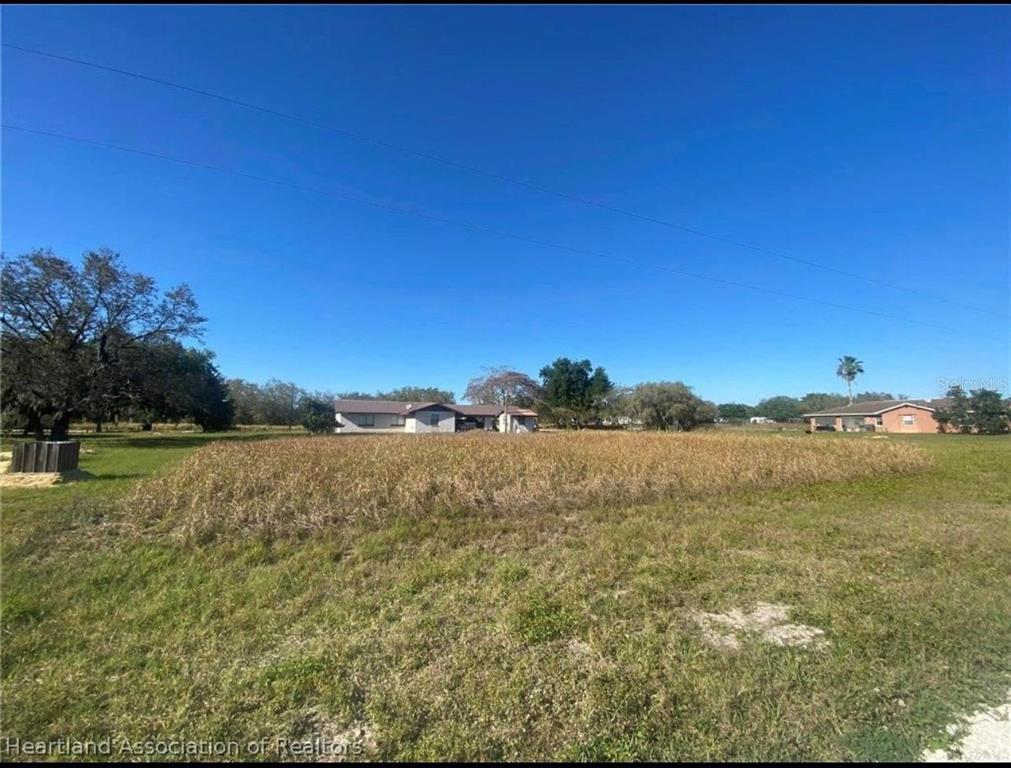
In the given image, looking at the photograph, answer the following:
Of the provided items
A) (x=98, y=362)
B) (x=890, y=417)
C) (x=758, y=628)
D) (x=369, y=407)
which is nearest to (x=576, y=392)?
(x=369, y=407)

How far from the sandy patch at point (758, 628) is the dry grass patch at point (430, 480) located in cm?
428

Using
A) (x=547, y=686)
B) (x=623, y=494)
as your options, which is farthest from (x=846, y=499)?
(x=547, y=686)

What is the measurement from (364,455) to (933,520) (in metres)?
11.2

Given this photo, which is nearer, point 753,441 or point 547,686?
point 547,686

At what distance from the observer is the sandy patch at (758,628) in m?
3.44

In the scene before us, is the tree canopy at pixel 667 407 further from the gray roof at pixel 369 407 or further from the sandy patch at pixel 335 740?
the sandy patch at pixel 335 740

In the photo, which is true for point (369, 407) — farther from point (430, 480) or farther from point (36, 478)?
point (430, 480)

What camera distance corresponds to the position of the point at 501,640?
11.2ft

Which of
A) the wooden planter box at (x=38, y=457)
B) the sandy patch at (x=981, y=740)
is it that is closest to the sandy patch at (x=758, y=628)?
the sandy patch at (x=981, y=740)

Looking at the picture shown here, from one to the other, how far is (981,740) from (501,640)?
276 centimetres

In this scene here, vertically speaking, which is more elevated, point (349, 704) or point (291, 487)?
point (291, 487)

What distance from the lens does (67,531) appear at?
235 inches

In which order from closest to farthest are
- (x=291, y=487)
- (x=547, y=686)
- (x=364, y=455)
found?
1. (x=547, y=686)
2. (x=291, y=487)
3. (x=364, y=455)

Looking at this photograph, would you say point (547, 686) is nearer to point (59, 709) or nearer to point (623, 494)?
point (59, 709)
